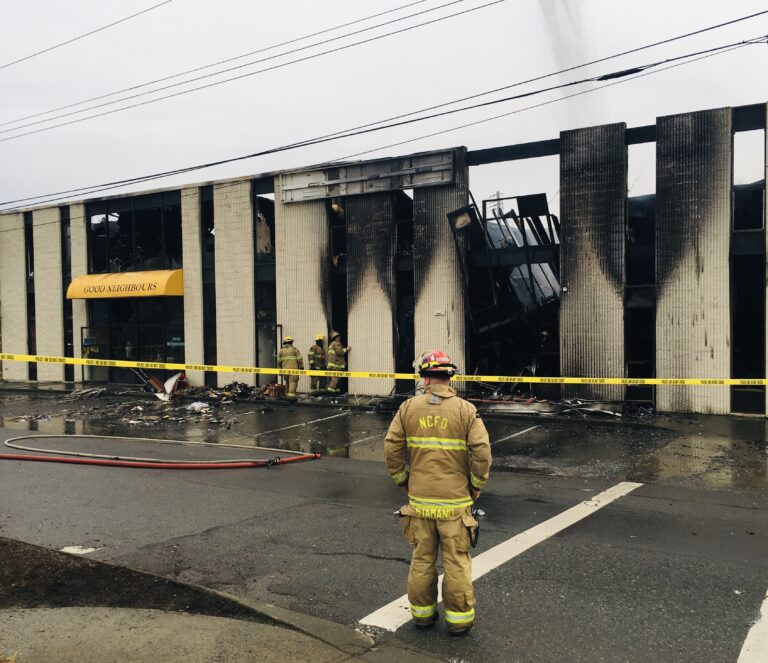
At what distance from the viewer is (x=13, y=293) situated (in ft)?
83.4

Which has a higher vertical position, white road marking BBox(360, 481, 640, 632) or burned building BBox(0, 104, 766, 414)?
burned building BBox(0, 104, 766, 414)

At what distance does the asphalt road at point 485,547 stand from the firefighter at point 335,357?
834 centimetres

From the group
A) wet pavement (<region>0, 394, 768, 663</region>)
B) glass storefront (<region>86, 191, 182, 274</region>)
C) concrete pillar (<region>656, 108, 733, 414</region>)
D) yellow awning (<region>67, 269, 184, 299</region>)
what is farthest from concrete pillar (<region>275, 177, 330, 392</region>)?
concrete pillar (<region>656, 108, 733, 414</region>)

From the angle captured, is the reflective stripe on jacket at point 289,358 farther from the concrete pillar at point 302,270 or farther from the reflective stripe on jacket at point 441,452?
the reflective stripe on jacket at point 441,452

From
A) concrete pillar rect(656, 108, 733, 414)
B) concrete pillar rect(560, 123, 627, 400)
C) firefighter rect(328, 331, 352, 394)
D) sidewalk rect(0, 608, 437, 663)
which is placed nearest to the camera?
sidewalk rect(0, 608, 437, 663)

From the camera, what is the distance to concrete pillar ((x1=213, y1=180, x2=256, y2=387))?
19.9 m

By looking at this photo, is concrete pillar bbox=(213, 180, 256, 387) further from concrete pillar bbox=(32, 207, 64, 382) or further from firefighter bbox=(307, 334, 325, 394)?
concrete pillar bbox=(32, 207, 64, 382)

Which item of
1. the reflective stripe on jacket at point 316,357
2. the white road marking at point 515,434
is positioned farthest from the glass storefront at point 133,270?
the white road marking at point 515,434

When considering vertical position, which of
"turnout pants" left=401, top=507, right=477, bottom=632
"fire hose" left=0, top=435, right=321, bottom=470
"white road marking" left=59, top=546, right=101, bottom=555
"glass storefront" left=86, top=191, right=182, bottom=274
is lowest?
"fire hose" left=0, top=435, right=321, bottom=470

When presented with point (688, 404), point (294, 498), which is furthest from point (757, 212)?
point (294, 498)

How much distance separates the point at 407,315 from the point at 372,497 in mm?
10412

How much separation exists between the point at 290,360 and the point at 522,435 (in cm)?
792

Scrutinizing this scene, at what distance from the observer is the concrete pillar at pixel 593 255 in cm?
1479

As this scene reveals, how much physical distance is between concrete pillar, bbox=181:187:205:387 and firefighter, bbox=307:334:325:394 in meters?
4.52
